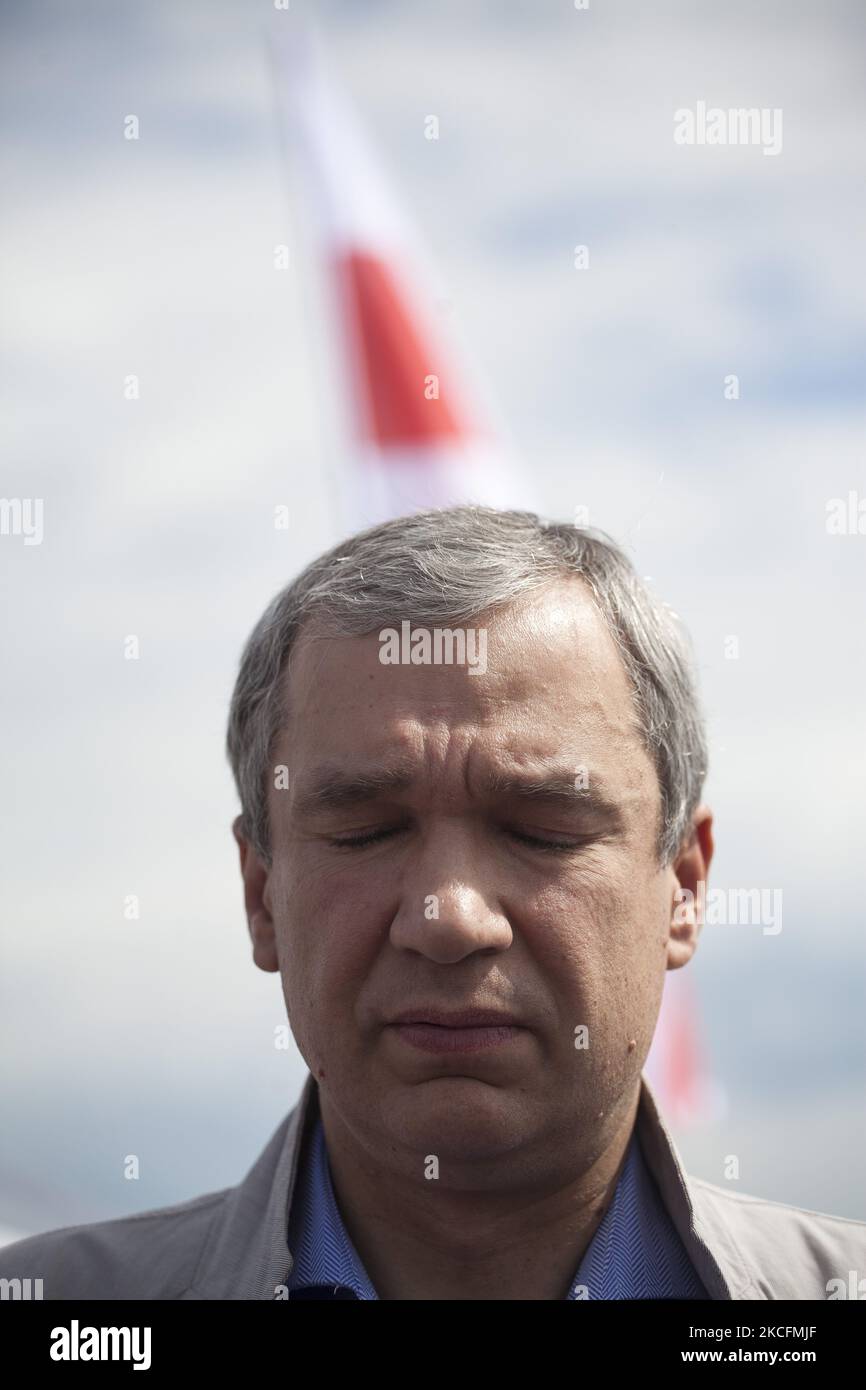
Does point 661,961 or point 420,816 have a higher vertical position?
point 420,816

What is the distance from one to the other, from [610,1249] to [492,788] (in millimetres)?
925

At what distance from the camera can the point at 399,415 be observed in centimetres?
588

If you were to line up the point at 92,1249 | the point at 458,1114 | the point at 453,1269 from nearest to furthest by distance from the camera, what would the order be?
the point at 458,1114
the point at 453,1269
the point at 92,1249

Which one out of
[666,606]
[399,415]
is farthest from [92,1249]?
[399,415]

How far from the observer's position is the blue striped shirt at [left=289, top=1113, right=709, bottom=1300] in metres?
2.11

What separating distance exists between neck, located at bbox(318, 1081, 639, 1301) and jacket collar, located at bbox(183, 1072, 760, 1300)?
12cm

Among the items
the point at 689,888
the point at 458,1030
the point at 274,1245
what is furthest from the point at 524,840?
the point at 274,1245

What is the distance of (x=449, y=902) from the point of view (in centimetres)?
187

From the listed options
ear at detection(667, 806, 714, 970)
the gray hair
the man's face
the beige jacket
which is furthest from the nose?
the beige jacket

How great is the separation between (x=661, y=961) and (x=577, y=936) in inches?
10.6

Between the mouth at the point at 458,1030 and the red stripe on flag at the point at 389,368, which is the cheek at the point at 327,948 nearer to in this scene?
the mouth at the point at 458,1030

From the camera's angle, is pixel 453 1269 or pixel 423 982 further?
pixel 453 1269

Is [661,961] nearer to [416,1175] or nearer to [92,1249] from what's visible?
[416,1175]

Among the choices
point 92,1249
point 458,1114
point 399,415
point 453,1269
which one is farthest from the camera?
point 399,415
